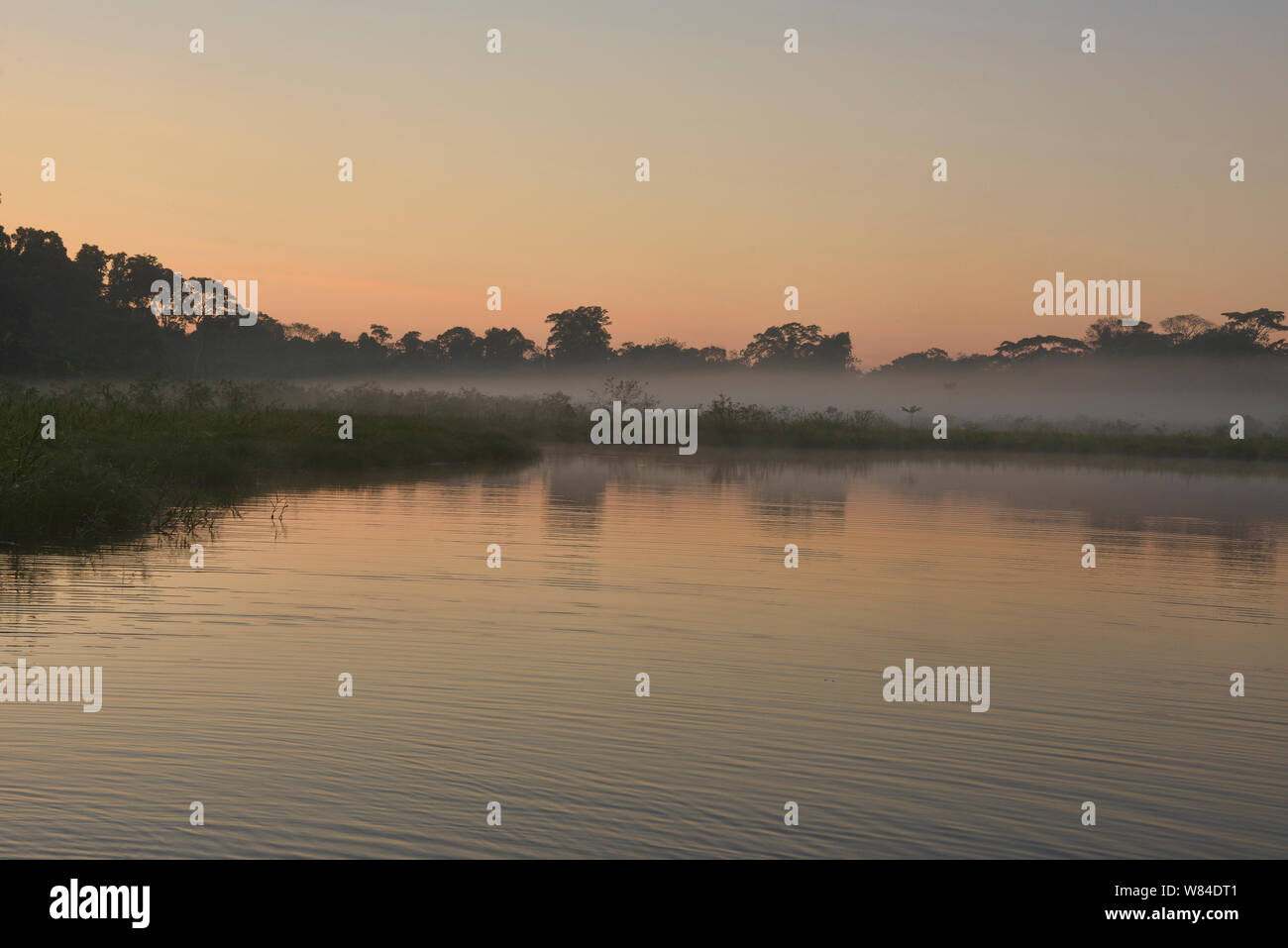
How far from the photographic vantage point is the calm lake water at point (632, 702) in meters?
6.37

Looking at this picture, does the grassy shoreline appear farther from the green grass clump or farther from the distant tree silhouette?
the distant tree silhouette

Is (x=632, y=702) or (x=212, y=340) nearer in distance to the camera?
(x=632, y=702)

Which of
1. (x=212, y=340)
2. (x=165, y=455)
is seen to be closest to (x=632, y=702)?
(x=165, y=455)

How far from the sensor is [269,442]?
30453mm

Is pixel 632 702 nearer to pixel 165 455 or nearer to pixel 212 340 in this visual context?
pixel 165 455

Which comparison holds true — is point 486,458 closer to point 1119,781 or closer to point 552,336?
point 1119,781

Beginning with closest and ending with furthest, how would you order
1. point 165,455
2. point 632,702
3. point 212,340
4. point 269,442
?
1. point 632,702
2. point 165,455
3. point 269,442
4. point 212,340

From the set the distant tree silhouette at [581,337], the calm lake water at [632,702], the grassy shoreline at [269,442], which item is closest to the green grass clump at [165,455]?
the grassy shoreline at [269,442]

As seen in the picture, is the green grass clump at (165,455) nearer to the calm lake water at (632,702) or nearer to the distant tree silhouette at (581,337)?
the calm lake water at (632,702)

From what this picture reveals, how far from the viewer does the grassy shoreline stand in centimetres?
1705

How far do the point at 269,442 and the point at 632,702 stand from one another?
2346cm

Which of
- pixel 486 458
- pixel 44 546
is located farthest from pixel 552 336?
pixel 44 546

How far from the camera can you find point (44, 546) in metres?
15.7

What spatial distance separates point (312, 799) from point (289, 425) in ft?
95.3
